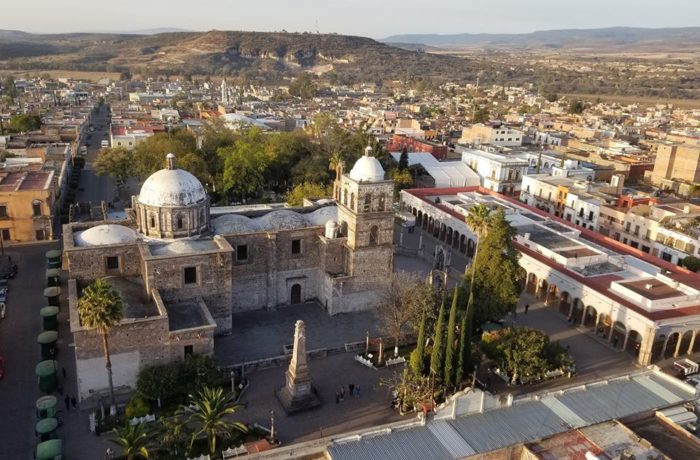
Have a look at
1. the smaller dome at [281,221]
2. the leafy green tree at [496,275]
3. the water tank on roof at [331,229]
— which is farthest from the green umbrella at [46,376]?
the leafy green tree at [496,275]

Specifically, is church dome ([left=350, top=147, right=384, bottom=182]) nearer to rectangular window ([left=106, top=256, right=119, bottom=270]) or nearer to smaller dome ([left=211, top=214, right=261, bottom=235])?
smaller dome ([left=211, top=214, right=261, bottom=235])

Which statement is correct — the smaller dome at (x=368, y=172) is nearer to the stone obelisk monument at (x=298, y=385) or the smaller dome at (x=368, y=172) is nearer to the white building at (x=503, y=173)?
the stone obelisk monument at (x=298, y=385)

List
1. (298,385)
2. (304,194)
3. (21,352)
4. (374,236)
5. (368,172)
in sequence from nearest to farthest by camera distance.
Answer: (298,385) → (21,352) → (368,172) → (374,236) → (304,194)

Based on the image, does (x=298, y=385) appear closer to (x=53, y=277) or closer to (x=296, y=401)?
(x=296, y=401)

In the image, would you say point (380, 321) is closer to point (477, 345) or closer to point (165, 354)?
point (477, 345)

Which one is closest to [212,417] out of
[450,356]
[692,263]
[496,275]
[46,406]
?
[46,406]

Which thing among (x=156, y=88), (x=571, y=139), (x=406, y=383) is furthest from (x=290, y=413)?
(x=156, y=88)

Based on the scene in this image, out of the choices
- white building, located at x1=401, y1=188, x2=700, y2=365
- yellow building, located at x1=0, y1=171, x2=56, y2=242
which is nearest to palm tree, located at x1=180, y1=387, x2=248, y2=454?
white building, located at x1=401, y1=188, x2=700, y2=365
